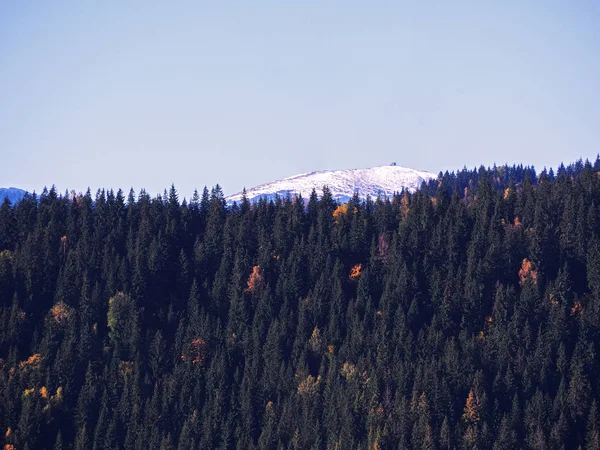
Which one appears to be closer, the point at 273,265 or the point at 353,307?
the point at 353,307

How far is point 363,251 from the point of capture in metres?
194

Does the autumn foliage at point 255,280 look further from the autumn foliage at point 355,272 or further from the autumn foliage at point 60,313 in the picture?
the autumn foliage at point 60,313

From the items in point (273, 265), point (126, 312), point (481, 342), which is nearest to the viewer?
point (481, 342)

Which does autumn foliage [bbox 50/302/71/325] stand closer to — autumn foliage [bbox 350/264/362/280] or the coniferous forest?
the coniferous forest

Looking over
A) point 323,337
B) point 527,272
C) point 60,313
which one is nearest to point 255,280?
point 323,337

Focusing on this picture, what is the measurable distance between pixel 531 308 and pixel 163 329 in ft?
232

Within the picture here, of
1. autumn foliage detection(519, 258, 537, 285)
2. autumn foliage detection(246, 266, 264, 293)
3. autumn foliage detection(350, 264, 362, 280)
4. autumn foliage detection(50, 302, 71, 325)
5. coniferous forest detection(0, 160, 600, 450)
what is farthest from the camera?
autumn foliage detection(350, 264, 362, 280)

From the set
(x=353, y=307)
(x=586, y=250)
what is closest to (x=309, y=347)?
(x=353, y=307)

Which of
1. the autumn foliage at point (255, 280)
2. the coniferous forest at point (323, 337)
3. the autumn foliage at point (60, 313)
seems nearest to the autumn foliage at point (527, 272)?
the coniferous forest at point (323, 337)

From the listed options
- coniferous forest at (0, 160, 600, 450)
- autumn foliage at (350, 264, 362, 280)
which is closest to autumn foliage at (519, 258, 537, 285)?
coniferous forest at (0, 160, 600, 450)

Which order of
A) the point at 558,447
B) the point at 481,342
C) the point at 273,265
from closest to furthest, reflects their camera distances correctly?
the point at 558,447 < the point at 481,342 < the point at 273,265

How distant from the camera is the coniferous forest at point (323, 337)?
149 metres

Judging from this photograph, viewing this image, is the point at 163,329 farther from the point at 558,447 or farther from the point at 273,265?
the point at 558,447

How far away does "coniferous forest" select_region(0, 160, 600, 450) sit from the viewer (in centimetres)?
14925
